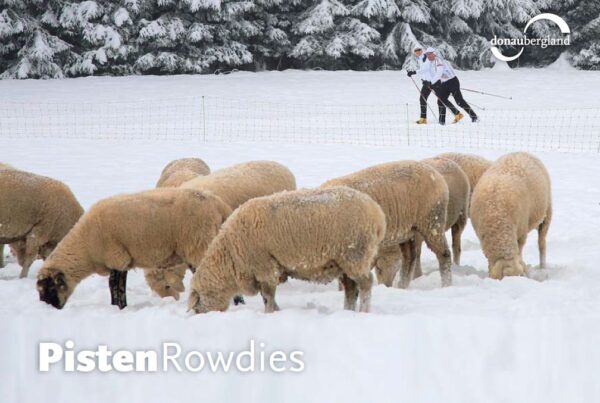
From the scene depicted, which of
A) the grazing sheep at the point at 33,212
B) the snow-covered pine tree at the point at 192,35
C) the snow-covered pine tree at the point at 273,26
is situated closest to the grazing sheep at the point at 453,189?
the grazing sheep at the point at 33,212

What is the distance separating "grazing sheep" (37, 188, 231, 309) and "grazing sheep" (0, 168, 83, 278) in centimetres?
143

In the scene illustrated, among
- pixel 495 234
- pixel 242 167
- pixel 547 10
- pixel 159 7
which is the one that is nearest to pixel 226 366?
pixel 495 234

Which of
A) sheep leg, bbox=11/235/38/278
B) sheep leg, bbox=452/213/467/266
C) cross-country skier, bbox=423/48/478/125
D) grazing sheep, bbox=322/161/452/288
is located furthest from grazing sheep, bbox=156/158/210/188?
cross-country skier, bbox=423/48/478/125

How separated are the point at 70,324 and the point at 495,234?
401 centimetres

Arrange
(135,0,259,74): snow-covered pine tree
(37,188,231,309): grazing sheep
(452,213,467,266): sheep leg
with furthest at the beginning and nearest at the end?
(135,0,259,74): snow-covered pine tree
(452,213,467,266): sheep leg
(37,188,231,309): grazing sheep

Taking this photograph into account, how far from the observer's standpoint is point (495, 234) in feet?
24.2

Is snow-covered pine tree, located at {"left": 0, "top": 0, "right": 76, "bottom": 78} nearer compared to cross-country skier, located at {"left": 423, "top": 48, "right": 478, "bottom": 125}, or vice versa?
cross-country skier, located at {"left": 423, "top": 48, "right": 478, "bottom": 125}

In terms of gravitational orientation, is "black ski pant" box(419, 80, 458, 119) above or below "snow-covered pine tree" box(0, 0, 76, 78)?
below

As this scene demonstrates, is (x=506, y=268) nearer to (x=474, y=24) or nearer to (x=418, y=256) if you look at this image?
(x=418, y=256)

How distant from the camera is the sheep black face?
22.3ft

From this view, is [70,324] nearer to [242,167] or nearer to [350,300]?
[350,300]

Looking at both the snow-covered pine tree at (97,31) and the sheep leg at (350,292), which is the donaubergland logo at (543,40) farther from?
the sheep leg at (350,292)

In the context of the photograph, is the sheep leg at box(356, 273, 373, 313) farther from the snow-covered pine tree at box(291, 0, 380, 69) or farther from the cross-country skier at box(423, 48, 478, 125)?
the snow-covered pine tree at box(291, 0, 380, 69)

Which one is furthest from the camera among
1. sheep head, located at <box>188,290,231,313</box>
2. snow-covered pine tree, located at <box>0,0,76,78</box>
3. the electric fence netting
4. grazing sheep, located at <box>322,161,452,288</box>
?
snow-covered pine tree, located at <box>0,0,76,78</box>
